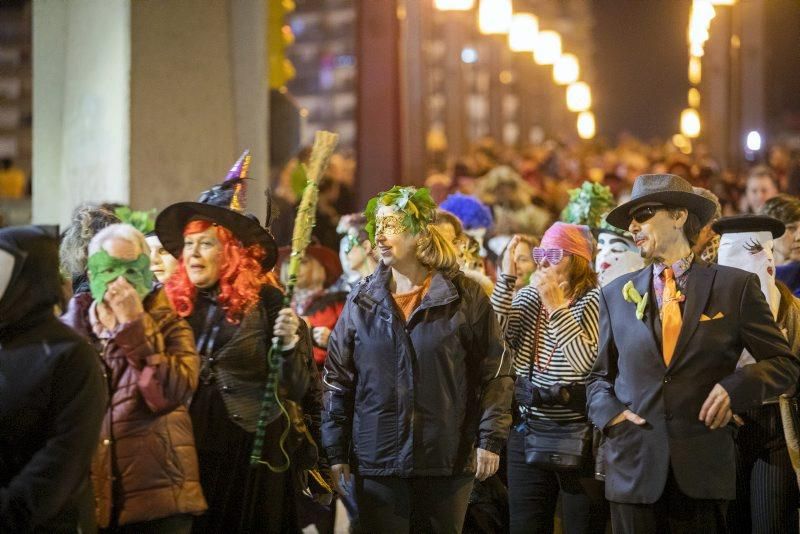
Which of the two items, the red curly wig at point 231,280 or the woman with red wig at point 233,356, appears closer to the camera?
the woman with red wig at point 233,356

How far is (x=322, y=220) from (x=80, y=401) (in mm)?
8977

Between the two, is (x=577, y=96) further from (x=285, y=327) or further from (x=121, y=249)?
(x=121, y=249)

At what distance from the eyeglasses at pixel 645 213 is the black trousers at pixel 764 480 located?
180 centimetres

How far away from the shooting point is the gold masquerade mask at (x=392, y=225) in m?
6.98

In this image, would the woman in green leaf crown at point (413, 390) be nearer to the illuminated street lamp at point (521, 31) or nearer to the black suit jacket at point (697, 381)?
the black suit jacket at point (697, 381)

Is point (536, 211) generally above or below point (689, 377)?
above

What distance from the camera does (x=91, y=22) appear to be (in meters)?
10.7

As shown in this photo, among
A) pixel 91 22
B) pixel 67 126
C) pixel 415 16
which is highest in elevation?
pixel 415 16

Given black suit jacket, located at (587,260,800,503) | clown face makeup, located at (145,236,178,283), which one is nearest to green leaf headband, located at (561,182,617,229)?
black suit jacket, located at (587,260,800,503)

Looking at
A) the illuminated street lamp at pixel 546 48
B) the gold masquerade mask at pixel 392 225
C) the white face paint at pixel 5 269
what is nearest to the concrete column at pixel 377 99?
the gold masquerade mask at pixel 392 225

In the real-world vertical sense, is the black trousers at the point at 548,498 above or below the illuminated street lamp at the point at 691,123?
below

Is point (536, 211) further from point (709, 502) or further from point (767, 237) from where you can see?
point (709, 502)

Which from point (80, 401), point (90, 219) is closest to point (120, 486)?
point (80, 401)

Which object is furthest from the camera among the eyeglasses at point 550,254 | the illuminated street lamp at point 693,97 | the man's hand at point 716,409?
the illuminated street lamp at point 693,97
